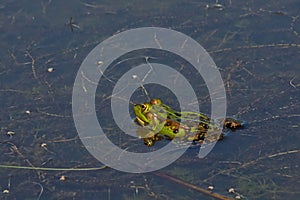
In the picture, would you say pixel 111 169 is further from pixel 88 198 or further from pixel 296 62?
pixel 296 62

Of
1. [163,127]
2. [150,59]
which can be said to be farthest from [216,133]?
[150,59]

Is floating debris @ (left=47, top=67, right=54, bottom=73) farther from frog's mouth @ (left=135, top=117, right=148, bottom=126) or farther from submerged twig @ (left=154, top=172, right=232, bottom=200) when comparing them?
submerged twig @ (left=154, top=172, right=232, bottom=200)

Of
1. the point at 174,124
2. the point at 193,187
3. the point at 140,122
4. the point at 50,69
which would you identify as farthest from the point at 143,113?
the point at 50,69

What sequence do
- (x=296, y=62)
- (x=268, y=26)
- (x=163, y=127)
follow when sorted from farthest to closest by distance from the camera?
(x=268, y=26) < (x=296, y=62) < (x=163, y=127)

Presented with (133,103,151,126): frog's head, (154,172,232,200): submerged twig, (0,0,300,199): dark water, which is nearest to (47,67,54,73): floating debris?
(0,0,300,199): dark water

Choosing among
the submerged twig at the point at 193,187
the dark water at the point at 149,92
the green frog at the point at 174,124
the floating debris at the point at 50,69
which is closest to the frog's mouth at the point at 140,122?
the green frog at the point at 174,124

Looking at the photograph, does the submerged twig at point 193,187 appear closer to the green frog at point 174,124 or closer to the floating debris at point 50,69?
the green frog at point 174,124
